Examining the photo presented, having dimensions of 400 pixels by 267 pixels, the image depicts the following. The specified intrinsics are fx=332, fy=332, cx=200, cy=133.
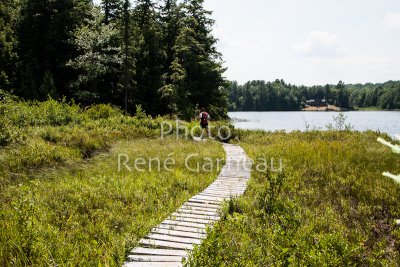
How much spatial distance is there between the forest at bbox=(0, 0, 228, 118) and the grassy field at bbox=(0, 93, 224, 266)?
732 inches

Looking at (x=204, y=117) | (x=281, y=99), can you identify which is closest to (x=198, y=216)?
(x=204, y=117)

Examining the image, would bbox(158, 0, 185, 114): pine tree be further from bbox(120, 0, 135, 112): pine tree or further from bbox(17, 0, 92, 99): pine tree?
bbox(17, 0, 92, 99): pine tree

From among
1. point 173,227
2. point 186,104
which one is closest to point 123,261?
point 173,227

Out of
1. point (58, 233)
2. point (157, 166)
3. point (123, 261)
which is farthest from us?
point (157, 166)

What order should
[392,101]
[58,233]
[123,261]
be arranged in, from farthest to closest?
[392,101], [58,233], [123,261]

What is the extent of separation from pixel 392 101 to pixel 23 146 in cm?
16344

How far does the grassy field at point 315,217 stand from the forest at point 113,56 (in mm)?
26946

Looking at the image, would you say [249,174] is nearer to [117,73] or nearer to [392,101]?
[117,73]

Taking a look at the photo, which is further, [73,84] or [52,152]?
[73,84]

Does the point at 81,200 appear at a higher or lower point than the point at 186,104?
lower

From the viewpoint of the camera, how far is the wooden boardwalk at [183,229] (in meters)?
5.55

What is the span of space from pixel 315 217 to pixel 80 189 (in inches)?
252

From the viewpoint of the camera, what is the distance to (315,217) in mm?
7918

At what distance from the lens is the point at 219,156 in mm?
14977
